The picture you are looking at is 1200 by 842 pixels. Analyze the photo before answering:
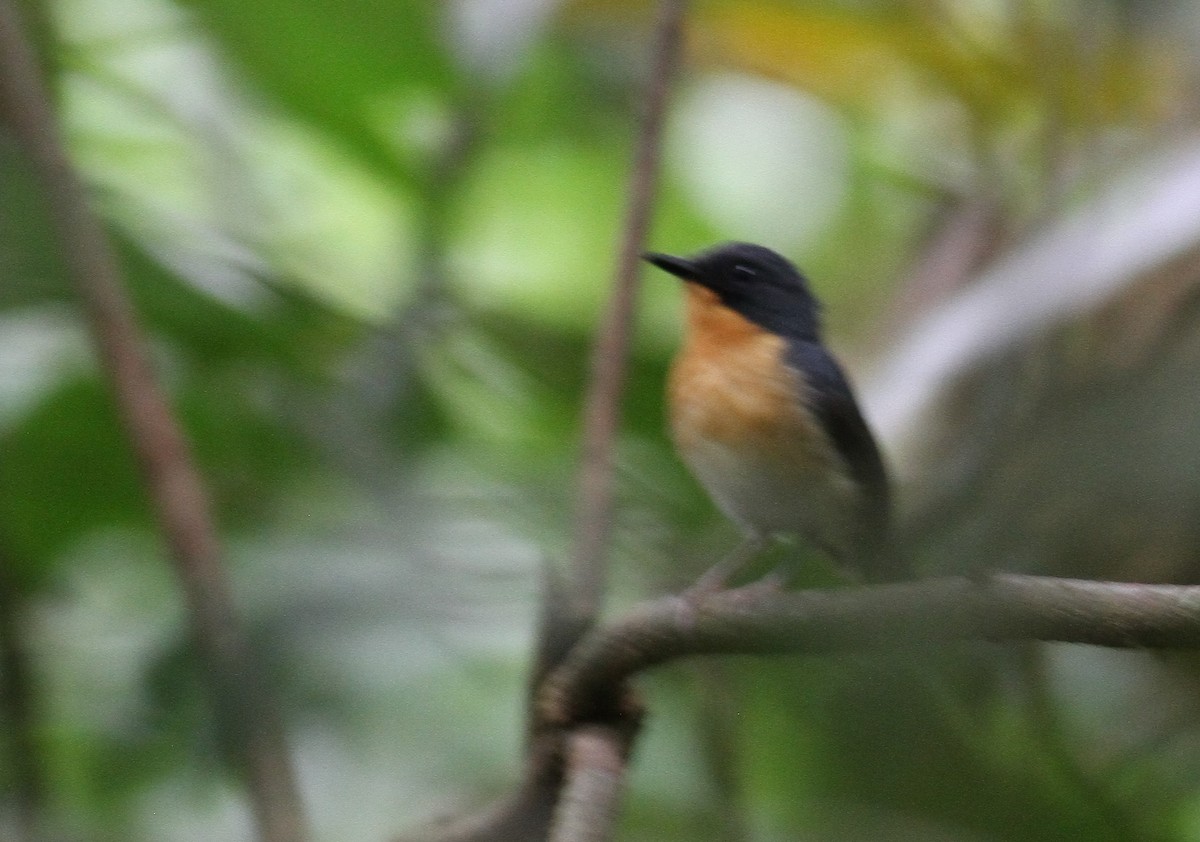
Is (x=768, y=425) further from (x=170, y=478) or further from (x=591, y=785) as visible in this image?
(x=591, y=785)

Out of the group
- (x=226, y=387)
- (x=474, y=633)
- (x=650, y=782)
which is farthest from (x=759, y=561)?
(x=226, y=387)

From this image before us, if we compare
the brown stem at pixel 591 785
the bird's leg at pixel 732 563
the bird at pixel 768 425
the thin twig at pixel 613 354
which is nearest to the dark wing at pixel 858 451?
the bird at pixel 768 425

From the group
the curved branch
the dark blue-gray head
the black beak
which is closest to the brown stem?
the curved branch

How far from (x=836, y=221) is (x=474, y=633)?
1.71 metres

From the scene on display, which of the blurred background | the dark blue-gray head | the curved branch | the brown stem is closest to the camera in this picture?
the curved branch

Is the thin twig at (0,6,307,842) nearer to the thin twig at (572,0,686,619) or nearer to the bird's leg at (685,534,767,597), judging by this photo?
the thin twig at (572,0,686,619)

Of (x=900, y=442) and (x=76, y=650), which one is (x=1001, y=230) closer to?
(x=900, y=442)

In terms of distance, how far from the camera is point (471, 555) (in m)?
2.02

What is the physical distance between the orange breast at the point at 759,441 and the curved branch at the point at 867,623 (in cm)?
62

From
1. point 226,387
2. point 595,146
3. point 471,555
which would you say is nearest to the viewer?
point 471,555

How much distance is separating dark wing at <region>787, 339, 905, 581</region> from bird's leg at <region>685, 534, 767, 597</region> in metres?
0.14

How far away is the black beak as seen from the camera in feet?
6.35

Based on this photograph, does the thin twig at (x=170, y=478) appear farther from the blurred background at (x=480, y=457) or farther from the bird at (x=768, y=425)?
the bird at (x=768, y=425)

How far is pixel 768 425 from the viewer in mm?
2133
